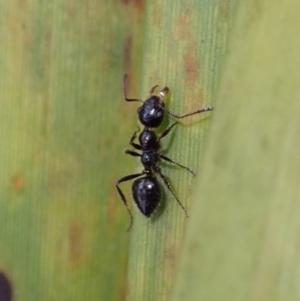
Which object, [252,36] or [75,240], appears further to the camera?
[75,240]

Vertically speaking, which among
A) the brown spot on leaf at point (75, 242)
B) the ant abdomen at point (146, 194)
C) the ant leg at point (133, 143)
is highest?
the ant leg at point (133, 143)

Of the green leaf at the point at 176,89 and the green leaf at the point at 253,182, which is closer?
the green leaf at the point at 253,182

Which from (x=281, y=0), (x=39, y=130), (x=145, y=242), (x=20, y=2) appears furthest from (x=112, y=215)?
(x=281, y=0)

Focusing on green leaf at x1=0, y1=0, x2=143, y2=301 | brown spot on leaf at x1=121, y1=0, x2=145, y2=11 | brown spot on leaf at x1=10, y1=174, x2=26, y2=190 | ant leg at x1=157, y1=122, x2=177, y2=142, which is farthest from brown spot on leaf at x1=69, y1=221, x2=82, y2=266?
brown spot on leaf at x1=121, y1=0, x2=145, y2=11

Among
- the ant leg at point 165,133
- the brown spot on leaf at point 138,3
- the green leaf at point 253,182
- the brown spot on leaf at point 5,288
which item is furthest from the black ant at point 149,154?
the green leaf at point 253,182

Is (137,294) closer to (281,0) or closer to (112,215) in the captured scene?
(112,215)

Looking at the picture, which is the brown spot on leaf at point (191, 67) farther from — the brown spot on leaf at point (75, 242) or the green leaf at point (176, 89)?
the brown spot on leaf at point (75, 242)
